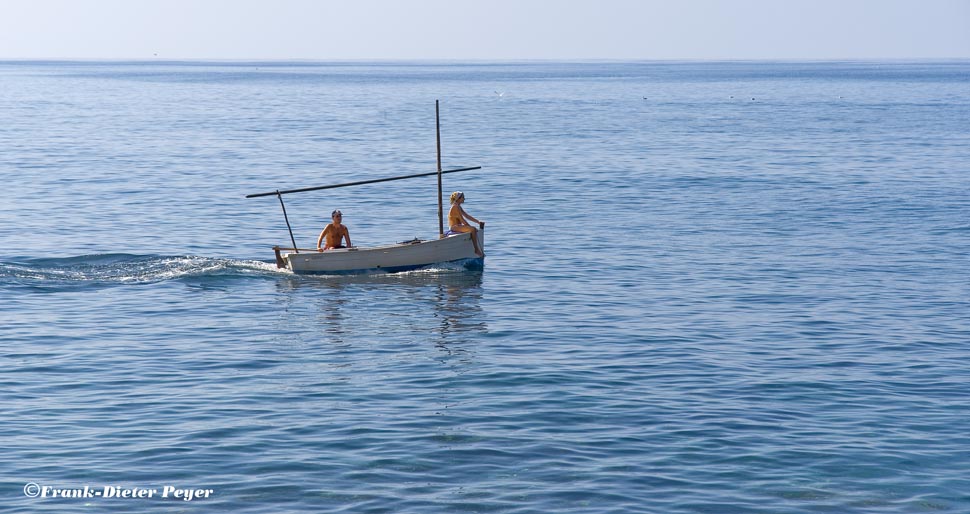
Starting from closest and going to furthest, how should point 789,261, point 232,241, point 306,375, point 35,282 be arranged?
point 306,375 < point 35,282 < point 789,261 < point 232,241

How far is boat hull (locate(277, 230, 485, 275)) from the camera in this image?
30266 millimetres

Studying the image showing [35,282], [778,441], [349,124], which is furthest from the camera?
[349,124]

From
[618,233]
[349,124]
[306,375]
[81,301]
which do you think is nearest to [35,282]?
[81,301]

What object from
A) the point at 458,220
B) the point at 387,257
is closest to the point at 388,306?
the point at 387,257

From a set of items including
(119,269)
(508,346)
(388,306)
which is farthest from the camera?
(119,269)

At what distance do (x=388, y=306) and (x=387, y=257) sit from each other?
3.13 metres

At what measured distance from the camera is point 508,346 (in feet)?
77.8

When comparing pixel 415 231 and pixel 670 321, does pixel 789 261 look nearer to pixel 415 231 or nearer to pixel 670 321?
pixel 670 321

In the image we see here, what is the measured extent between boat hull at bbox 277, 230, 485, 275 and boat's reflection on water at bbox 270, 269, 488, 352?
0.80 ft

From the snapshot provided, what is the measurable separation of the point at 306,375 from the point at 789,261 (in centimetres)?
1719

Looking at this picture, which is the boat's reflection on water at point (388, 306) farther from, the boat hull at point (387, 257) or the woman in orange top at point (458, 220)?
the woman in orange top at point (458, 220)

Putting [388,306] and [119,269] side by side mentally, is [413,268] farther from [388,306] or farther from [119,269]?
[119,269]

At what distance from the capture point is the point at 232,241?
36781mm

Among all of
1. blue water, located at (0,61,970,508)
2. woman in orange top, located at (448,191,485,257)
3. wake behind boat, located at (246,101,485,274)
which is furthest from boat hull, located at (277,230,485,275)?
blue water, located at (0,61,970,508)
